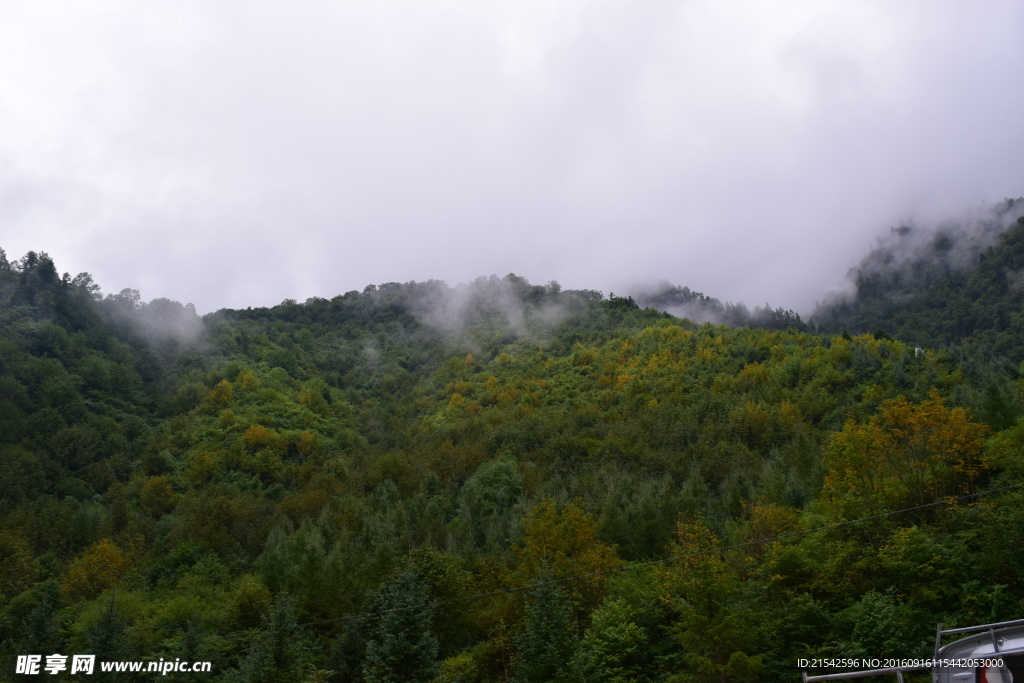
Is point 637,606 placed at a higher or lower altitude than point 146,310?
lower

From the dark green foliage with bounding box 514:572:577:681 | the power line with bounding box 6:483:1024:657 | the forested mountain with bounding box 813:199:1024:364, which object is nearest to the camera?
the dark green foliage with bounding box 514:572:577:681

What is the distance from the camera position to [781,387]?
273 ft

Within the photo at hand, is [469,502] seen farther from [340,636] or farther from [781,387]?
[781,387]

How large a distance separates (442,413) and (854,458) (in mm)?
78209

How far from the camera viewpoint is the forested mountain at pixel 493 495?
26.0 m

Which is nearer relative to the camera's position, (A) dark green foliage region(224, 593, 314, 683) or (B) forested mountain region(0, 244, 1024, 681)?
(A) dark green foliage region(224, 593, 314, 683)

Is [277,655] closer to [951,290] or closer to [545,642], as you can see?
[545,642]

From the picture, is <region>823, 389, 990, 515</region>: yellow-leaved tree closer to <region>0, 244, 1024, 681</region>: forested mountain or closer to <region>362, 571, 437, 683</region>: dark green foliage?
<region>0, 244, 1024, 681</region>: forested mountain

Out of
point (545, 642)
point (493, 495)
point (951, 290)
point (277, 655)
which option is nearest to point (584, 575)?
point (545, 642)

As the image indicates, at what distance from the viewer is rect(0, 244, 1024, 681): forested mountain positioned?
26.0 meters

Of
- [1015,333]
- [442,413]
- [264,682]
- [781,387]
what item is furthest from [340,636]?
[1015,333]

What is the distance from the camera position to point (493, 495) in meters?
61.2

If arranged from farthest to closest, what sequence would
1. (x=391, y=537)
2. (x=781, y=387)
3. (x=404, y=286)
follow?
(x=404, y=286)
(x=781, y=387)
(x=391, y=537)

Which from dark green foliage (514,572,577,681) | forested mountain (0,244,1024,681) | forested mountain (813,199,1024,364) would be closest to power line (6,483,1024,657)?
forested mountain (0,244,1024,681)
